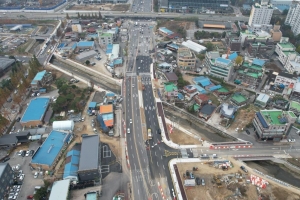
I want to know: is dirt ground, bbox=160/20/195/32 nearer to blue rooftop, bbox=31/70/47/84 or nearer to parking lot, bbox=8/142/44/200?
blue rooftop, bbox=31/70/47/84

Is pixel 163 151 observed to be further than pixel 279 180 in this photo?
Yes

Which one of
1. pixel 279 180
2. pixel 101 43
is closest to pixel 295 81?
pixel 279 180

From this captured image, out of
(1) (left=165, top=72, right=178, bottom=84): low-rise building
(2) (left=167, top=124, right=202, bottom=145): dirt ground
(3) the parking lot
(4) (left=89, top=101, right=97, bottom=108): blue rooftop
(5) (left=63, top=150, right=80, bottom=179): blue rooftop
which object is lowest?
(3) the parking lot

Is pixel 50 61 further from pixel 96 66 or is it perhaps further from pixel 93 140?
→ pixel 93 140

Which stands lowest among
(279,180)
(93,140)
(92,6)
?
(279,180)

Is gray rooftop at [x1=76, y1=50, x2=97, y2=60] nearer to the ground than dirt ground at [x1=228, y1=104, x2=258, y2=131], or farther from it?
farther from it

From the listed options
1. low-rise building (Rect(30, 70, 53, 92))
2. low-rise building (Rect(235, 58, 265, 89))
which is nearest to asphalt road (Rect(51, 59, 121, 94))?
low-rise building (Rect(30, 70, 53, 92))
